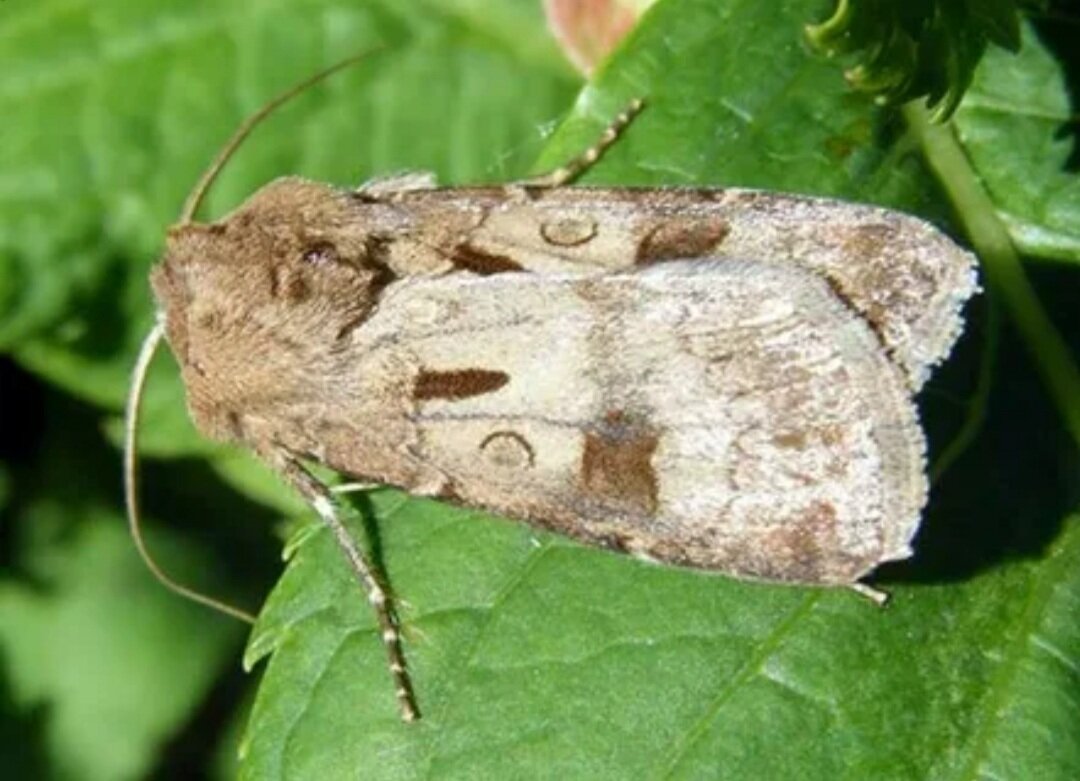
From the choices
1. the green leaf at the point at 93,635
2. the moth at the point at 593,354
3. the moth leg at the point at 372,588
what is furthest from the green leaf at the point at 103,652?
the moth leg at the point at 372,588

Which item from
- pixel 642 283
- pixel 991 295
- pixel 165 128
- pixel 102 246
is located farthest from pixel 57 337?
pixel 991 295

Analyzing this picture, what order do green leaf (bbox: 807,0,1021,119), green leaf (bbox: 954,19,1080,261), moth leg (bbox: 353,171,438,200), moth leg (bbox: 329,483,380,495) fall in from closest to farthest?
green leaf (bbox: 807,0,1021,119)
green leaf (bbox: 954,19,1080,261)
moth leg (bbox: 329,483,380,495)
moth leg (bbox: 353,171,438,200)

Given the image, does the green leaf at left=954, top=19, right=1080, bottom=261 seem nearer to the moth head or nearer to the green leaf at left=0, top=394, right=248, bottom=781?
the moth head

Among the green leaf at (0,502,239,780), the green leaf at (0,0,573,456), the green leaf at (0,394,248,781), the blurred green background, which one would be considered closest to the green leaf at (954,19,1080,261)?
the blurred green background

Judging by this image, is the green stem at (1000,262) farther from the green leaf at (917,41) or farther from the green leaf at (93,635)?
the green leaf at (93,635)

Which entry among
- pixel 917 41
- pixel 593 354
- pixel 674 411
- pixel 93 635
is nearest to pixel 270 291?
pixel 593 354

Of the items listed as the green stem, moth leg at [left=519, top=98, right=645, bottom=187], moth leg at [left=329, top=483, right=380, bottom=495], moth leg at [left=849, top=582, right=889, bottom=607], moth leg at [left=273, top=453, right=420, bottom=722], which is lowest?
moth leg at [left=849, top=582, right=889, bottom=607]

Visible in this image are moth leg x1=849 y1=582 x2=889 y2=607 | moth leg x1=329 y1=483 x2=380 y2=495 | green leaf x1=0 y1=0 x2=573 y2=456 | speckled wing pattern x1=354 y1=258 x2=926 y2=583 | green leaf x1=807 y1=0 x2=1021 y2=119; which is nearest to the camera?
green leaf x1=807 y1=0 x2=1021 y2=119
